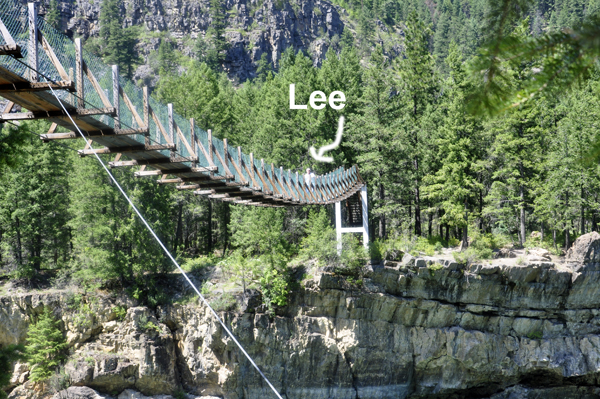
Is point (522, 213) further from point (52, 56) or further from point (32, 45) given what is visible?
point (32, 45)

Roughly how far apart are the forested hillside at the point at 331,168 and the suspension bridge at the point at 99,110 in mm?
8724

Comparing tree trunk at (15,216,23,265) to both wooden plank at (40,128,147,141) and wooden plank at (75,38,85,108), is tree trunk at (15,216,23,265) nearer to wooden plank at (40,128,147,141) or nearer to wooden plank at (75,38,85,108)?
wooden plank at (40,128,147,141)

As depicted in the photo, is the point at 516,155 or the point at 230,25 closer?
the point at 516,155

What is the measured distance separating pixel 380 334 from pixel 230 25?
51.3 m

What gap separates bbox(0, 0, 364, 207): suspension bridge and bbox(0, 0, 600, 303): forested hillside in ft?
28.6

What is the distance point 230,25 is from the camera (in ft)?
203

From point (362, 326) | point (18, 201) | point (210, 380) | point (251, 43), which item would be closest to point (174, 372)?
point (210, 380)

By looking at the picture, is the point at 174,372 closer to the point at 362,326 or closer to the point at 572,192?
the point at 362,326

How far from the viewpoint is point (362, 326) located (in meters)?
18.4

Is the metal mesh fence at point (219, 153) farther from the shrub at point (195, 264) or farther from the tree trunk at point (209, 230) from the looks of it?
the tree trunk at point (209, 230)

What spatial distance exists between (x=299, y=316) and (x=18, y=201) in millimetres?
11423

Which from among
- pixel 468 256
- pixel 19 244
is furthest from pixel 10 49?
pixel 19 244

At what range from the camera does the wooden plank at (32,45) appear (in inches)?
213

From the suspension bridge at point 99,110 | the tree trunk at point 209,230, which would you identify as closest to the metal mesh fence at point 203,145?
the suspension bridge at point 99,110
